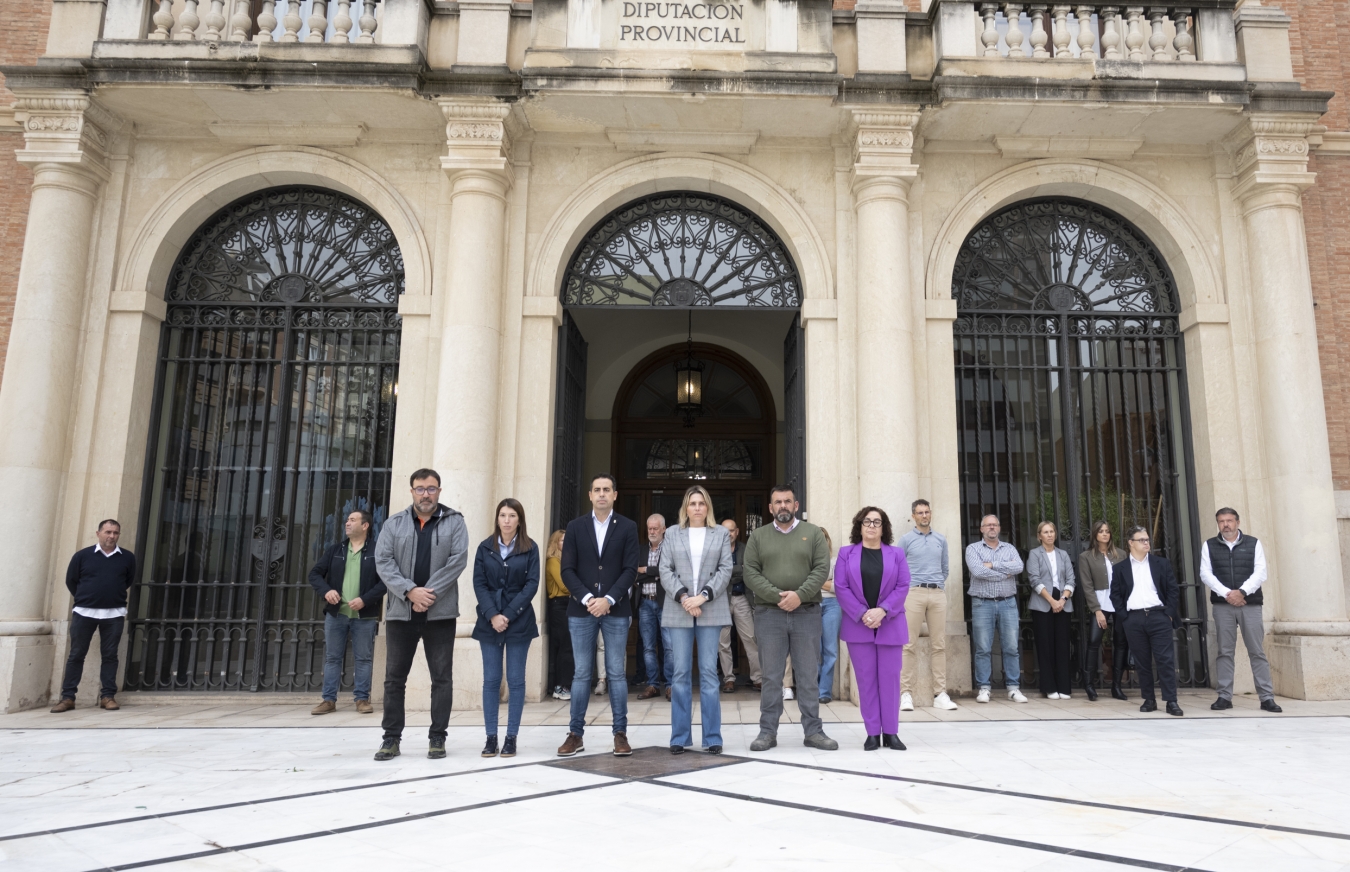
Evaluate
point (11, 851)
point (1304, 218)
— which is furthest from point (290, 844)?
point (1304, 218)

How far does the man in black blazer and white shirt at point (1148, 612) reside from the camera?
314 inches

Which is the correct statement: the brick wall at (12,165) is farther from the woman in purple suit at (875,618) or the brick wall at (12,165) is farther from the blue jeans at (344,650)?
the woman in purple suit at (875,618)

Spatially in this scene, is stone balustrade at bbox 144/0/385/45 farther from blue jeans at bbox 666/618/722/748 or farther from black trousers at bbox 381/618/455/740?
blue jeans at bbox 666/618/722/748

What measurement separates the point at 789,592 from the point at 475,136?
19.2 ft

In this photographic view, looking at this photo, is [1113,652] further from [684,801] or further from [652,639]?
[684,801]

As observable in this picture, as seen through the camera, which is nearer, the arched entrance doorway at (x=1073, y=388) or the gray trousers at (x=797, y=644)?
the gray trousers at (x=797, y=644)

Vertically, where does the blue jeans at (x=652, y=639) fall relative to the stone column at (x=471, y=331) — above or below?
below

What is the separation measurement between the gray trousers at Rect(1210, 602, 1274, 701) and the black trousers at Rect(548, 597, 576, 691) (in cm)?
624

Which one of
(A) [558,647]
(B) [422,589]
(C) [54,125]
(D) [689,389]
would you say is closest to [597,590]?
(B) [422,589]

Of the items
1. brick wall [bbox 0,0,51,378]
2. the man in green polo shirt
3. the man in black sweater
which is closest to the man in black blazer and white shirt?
the man in green polo shirt

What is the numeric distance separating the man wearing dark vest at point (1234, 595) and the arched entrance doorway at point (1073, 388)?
1.17 metres

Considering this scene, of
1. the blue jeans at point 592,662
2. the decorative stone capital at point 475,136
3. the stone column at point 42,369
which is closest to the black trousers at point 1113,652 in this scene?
the blue jeans at point 592,662

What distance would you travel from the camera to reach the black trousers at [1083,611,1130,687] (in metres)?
8.74

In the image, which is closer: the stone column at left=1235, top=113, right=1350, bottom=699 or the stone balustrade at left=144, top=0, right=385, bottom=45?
the stone column at left=1235, top=113, right=1350, bottom=699
